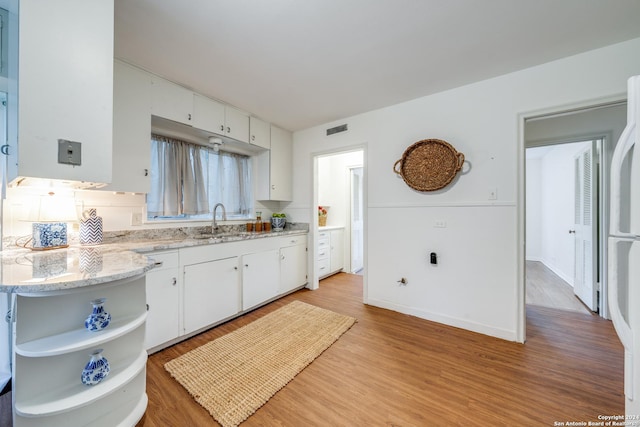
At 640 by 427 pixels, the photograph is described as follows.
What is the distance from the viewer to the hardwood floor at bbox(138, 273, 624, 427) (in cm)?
136

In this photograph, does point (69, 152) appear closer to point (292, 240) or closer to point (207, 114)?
point (207, 114)

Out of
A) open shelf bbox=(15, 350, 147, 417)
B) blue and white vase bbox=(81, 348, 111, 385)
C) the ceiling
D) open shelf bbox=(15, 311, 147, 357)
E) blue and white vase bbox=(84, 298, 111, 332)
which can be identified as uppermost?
the ceiling

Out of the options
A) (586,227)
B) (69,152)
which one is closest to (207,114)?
(69,152)

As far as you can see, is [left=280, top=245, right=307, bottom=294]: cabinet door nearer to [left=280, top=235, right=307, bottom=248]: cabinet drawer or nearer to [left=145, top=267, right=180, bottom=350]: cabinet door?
[left=280, top=235, right=307, bottom=248]: cabinet drawer

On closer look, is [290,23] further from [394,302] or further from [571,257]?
[571,257]

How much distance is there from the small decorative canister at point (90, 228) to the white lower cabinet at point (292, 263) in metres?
1.86

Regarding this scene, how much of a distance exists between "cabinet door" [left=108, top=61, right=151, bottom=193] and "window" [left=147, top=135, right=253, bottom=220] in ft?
1.38

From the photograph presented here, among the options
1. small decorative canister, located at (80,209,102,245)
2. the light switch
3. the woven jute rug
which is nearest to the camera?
the light switch

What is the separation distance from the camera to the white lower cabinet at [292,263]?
3213mm

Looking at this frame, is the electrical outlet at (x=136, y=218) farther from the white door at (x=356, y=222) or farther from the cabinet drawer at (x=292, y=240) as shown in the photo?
the white door at (x=356, y=222)

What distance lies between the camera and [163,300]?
197 centimetres

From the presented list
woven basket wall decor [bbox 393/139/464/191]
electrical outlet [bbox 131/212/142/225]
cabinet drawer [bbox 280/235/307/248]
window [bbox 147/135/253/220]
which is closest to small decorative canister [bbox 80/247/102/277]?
electrical outlet [bbox 131/212/142/225]

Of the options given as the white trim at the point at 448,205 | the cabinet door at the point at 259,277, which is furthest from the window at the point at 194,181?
the white trim at the point at 448,205

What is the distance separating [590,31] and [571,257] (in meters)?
3.83
